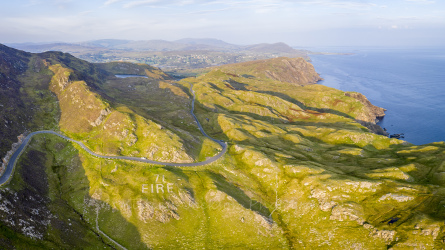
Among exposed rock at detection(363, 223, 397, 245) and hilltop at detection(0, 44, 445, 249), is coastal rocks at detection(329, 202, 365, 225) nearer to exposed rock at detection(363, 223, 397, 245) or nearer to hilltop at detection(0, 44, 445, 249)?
hilltop at detection(0, 44, 445, 249)

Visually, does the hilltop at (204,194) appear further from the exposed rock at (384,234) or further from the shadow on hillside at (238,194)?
the shadow on hillside at (238,194)

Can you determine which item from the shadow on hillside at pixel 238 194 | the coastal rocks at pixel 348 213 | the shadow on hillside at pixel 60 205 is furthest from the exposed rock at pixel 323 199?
the shadow on hillside at pixel 60 205

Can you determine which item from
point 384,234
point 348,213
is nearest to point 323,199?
point 348,213

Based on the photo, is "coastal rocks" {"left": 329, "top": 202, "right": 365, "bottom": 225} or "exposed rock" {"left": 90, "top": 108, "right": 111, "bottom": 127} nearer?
"coastal rocks" {"left": 329, "top": 202, "right": 365, "bottom": 225}

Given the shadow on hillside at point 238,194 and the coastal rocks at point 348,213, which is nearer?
the coastal rocks at point 348,213

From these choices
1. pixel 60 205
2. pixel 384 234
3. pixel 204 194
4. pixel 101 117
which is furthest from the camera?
pixel 101 117

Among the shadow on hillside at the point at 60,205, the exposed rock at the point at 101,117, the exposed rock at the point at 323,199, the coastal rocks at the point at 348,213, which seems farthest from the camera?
the exposed rock at the point at 101,117

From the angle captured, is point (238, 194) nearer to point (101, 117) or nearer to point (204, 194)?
point (204, 194)

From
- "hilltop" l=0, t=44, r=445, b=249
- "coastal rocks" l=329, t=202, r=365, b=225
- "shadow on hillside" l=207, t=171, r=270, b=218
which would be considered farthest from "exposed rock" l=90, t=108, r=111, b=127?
"coastal rocks" l=329, t=202, r=365, b=225

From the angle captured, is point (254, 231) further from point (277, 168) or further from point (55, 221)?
point (55, 221)

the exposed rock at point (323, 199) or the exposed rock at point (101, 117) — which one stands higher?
the exposed rock at point (101, 117)

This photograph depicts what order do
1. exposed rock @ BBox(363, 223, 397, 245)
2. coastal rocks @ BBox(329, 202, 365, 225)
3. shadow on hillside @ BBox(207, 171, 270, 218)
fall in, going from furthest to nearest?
shadow on hillside @ BBox(207, 171, 270, 218), coastal rocks @ BBox(329, 202, 365, 225), exposed rock @ BBox(363, 223, 397, 245)
